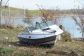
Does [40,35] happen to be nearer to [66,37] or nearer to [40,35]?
[40,35]

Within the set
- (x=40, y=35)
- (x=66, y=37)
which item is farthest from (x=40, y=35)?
(x=66, y=37)

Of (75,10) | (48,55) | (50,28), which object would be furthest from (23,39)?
(75,10)

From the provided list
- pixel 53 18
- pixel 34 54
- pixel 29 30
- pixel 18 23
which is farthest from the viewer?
pixel 18 23

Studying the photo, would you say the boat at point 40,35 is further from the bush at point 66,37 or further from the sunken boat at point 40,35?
the bush at point 66,37

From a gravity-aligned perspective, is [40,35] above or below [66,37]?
above

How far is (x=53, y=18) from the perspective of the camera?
20.8 metres

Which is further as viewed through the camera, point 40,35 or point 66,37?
point 66,37

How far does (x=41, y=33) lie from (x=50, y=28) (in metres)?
0.98

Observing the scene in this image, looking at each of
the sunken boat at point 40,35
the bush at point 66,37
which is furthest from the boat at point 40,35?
the bush at point 66,37

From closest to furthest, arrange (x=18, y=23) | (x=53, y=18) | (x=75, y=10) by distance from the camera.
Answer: (x=75, y=10) → (x=53, y=18) → (x=18, y=23)

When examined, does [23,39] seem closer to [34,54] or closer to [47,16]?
[34,54]

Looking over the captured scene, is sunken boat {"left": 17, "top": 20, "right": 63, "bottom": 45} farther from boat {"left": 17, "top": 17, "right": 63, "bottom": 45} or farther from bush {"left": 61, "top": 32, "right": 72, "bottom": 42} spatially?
bush {"left": 61, "top": 32, "right": 72, "bottom": 42}

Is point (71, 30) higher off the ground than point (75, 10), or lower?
lower

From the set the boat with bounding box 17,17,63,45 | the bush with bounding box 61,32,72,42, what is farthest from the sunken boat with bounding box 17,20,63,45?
the bush with bounding box 61,32,72,42
